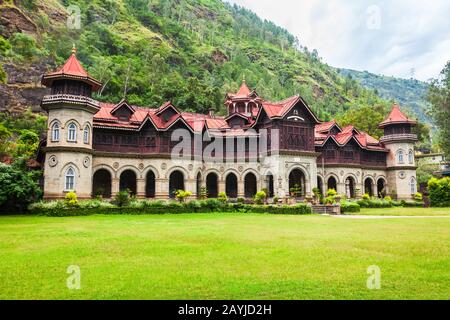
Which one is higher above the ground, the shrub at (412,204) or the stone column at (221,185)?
the stone column at (221,185)

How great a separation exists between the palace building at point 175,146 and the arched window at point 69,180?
9 cm

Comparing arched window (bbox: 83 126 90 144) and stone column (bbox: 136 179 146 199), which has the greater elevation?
arched window (bbox: 83 126 90 144)

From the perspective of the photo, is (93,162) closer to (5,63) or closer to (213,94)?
(5,63)

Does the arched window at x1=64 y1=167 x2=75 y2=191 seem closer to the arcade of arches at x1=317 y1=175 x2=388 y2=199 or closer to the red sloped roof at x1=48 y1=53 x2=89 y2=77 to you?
Result: the red sloped roof at x1=48 y1=53 x2=89 y2=77

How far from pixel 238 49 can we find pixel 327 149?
110 meters

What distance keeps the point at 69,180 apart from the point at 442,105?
4845 cm

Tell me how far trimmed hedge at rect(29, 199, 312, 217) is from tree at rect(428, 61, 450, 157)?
1211 inches

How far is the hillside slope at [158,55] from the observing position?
6006 centimetres

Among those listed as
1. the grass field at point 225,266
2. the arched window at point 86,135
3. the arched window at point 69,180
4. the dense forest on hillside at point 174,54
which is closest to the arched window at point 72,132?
the arched window at point 86,135

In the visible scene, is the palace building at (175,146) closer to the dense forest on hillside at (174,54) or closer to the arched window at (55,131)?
the arched window at (55,131)

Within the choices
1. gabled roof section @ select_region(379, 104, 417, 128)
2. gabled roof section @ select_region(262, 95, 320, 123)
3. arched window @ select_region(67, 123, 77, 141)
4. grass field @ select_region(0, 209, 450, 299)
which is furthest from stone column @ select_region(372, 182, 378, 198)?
arched window @ select_region(67, 123, 77, 141)

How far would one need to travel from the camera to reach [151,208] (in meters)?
30.2

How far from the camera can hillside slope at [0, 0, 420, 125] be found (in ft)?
197

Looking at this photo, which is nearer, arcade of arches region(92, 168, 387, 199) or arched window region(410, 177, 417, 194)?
arcade of arches region(92, 168, 387, 199)
